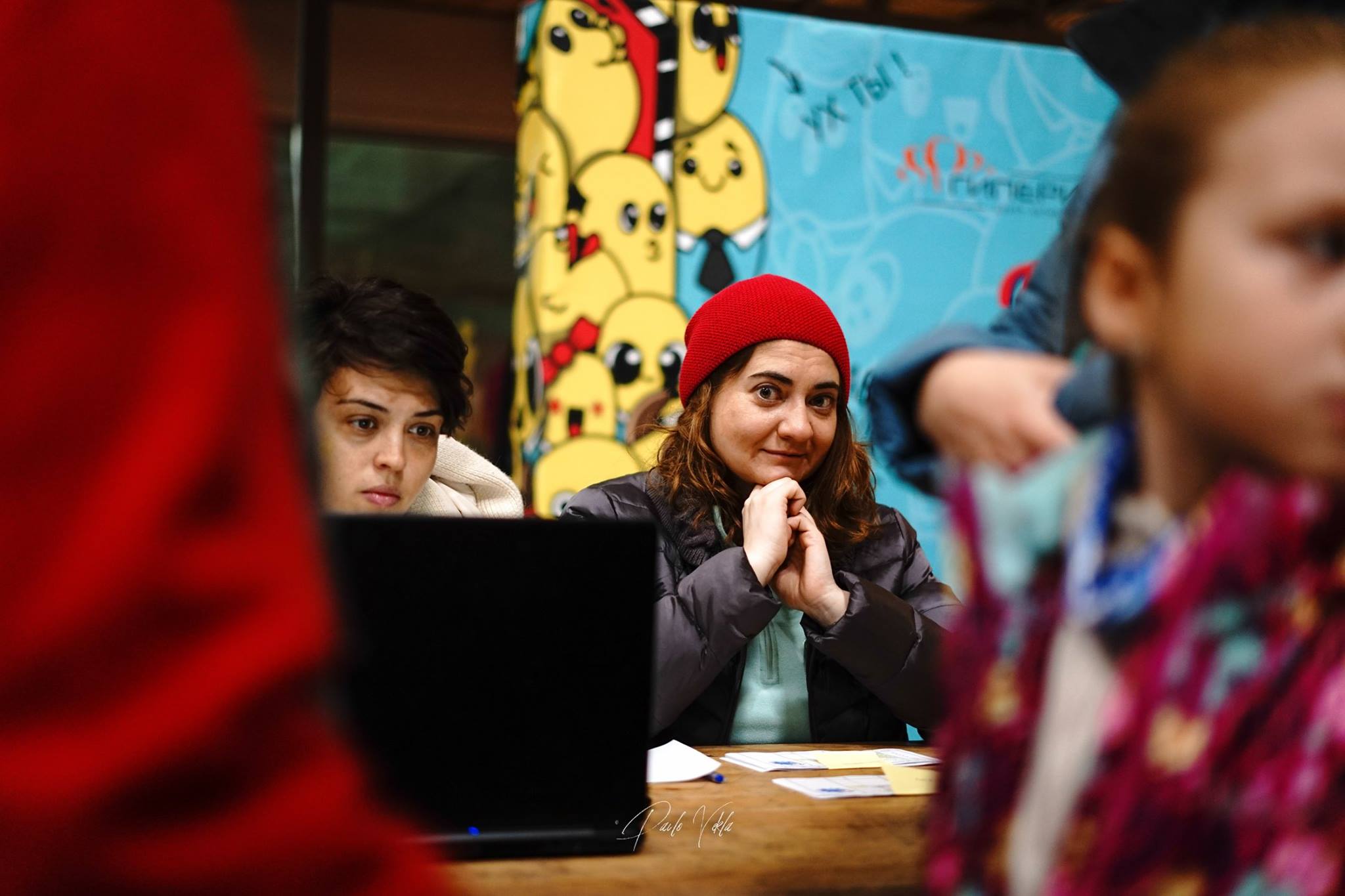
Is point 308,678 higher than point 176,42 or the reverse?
the reverse

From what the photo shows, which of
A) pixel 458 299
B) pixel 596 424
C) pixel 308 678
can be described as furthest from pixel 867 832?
pixel 458 299

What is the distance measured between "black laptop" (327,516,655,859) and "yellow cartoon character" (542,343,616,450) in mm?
1983

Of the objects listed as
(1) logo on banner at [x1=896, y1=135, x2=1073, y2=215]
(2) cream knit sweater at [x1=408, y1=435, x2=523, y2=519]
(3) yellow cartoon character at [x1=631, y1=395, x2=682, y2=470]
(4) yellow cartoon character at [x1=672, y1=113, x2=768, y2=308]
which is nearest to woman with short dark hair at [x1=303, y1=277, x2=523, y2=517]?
(2) cream knit sweater at [x1=408, y1=435, x2=523, y2=519]

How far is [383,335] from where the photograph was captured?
196 cm

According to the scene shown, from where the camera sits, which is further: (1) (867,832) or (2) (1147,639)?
(1) (867,832)

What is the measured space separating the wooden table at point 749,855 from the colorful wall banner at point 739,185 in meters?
1.62

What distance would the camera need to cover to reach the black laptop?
1.07 m

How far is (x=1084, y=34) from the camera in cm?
66

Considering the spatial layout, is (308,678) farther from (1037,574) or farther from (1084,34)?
(1084,34)

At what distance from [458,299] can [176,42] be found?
3.37 m

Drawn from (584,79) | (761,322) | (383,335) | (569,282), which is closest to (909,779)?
(761,322)

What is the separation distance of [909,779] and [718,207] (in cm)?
201

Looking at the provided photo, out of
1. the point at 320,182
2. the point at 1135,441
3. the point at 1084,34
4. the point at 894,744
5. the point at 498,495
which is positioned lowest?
the point at 894,744

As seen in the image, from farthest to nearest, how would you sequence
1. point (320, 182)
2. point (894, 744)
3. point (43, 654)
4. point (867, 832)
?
point (320, 182), point (894, 744), point (867, 832), point (43, 654)
